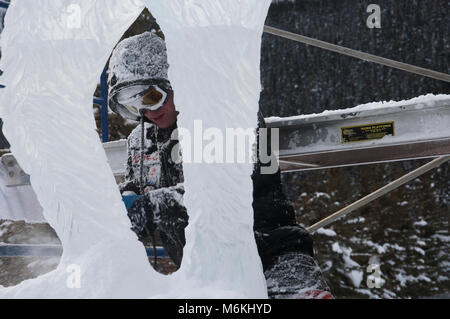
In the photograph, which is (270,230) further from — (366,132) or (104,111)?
(104,111)

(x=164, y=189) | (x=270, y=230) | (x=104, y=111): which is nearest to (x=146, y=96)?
(x=164, y=189)

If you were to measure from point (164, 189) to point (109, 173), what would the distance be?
305 millimetres

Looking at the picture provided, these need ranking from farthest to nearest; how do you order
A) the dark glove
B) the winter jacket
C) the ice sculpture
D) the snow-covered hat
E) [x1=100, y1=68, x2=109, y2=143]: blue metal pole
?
[x1=100, y1=68, x2=109, y2=143]: blue metal pole
the snow-covered hat
the dark glove
the winter jacket
the ice sculpture

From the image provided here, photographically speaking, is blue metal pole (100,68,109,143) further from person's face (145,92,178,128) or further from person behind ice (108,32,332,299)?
person's face (145,92,178,128)

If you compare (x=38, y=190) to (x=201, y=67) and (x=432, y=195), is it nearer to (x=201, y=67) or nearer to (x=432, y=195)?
(x=201, y=67)

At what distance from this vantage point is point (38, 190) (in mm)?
855

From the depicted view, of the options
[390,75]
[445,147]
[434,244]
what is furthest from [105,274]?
[390,75]

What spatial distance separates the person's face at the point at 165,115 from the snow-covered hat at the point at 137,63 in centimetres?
7

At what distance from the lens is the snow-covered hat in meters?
1.25

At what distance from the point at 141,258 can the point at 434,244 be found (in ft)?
16.1

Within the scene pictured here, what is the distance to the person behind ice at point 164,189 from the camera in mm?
994

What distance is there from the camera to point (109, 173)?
2.78 ft

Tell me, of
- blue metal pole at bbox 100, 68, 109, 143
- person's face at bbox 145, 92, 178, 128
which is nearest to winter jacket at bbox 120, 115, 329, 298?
person's face at bbox 145, 92, 178, 128

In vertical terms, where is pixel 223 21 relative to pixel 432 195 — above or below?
above
